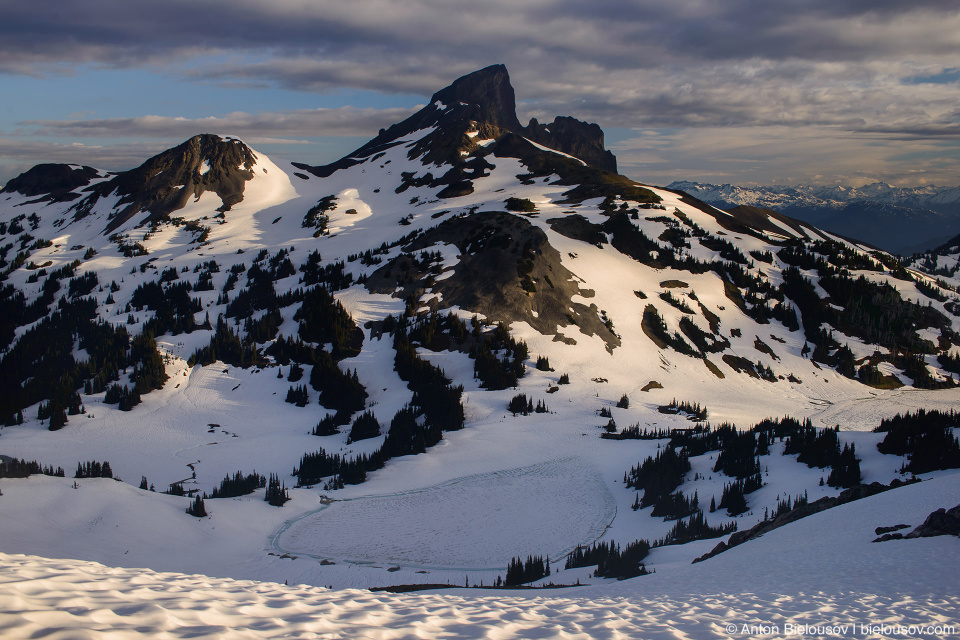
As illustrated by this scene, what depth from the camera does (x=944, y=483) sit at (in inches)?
505

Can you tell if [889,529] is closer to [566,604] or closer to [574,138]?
[566,604]

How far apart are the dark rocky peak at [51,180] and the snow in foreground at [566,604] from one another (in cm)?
11547

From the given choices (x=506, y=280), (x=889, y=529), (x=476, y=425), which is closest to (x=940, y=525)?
(x=889, y=529)

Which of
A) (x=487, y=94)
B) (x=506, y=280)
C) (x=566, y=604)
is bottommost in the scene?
(x=566, y=604)

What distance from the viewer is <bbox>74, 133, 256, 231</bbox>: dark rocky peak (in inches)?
3078

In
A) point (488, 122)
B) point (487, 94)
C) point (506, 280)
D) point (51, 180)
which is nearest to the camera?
point (506, 280)

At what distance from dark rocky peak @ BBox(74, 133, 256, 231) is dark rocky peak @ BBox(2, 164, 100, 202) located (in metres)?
11.5

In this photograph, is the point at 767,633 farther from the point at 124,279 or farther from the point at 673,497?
the point at 124,279

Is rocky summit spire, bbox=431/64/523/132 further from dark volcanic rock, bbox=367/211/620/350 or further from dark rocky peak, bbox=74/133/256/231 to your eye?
dark volcanic rock, bbox=367/211/620/350

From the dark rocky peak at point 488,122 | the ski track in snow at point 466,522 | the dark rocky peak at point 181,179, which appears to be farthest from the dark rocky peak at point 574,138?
the ski track in snow at point 466,522

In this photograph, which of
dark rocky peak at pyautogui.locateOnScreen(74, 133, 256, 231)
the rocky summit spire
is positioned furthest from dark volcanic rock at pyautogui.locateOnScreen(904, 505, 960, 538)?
the rocky summit spire

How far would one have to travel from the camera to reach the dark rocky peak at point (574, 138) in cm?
12200

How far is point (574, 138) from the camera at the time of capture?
124m

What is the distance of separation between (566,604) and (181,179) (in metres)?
91.3
